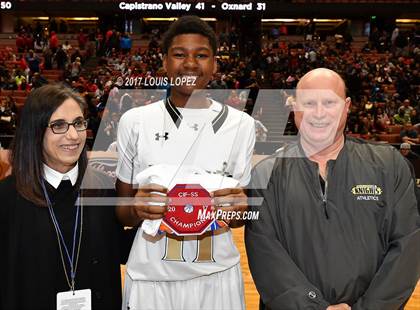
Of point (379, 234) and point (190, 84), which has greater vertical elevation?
point (190, 84)

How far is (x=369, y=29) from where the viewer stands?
78.7 feet

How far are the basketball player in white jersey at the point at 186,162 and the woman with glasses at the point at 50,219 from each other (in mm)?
205

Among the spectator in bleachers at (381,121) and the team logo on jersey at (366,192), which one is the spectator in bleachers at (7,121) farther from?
the team logo on jersey at (366,192)

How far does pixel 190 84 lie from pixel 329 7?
62.7 feet

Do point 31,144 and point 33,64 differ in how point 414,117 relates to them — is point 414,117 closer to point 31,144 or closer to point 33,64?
point 33,64

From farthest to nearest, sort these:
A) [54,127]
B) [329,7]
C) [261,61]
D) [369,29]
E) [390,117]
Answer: [369,29], [329,7], [261,61], [390,117], [54,127]

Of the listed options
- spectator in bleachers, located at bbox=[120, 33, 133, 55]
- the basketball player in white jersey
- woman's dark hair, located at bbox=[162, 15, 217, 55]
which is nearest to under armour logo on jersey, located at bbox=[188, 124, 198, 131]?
the basketball player in white jersey

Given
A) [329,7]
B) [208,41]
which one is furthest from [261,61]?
[208,41]

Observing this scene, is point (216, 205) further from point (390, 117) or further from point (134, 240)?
point (390, 117)

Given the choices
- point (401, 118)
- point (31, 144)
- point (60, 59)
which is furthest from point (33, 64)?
point (31, 144)

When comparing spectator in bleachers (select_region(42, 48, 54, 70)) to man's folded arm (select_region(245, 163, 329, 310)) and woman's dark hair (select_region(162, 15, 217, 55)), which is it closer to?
woman's dark hair (select_region(162, 15, 217, 55))

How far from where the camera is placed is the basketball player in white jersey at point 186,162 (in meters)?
2.42

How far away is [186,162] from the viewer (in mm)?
2398

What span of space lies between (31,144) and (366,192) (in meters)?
1.34
